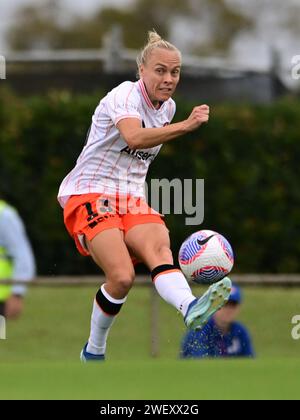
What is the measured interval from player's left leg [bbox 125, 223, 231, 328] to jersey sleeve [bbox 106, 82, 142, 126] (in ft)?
2.51

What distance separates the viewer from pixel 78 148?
648 inches

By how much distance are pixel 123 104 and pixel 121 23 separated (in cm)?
4559

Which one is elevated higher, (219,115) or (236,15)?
(236,15)

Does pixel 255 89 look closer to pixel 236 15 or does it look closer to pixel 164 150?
pixel 164 150

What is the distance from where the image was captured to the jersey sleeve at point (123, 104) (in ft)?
27.2

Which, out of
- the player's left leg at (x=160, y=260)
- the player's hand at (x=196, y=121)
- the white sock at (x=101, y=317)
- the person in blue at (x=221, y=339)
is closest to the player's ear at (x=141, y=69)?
the player's hand at (x=196, y=121)

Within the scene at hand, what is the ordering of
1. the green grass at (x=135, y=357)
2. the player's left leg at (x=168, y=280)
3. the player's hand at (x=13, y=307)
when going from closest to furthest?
the green grass at (x=135, y=357), the player's left leg at (x=168, y=280), the player's hand at (x=13, y=307)

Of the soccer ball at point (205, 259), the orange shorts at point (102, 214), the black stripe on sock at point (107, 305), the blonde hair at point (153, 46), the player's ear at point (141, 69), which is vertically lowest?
the black stripe on sock at point (107, 305)

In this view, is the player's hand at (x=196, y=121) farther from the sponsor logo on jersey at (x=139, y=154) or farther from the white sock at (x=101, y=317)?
the white sock at (x=101, y=317)

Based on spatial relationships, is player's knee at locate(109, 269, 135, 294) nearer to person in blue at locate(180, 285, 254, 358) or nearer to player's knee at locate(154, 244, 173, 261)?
player's knee at locate(154, 244, 173, 261)

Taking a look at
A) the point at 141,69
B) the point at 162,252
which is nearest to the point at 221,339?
the point at 162,252

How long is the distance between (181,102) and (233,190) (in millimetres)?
1465

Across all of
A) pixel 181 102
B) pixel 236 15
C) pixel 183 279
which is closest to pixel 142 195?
Result: pixel 183 279

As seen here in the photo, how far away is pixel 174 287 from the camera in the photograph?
26.7 ft
